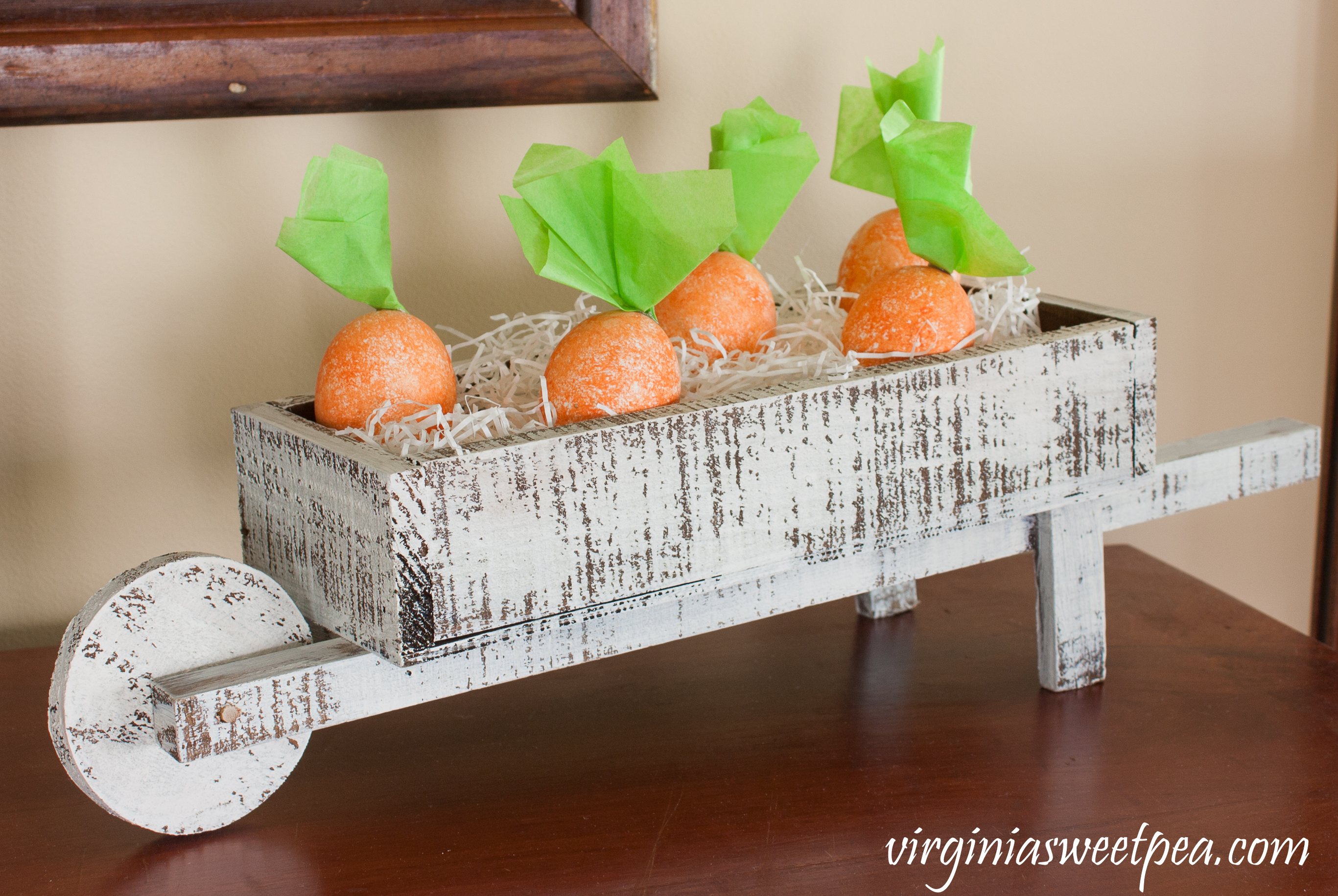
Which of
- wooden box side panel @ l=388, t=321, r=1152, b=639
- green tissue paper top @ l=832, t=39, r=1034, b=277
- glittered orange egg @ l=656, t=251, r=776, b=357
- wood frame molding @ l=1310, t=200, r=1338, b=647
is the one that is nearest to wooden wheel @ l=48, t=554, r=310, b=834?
wooden box side panel @ l=388, t=321, r=1152, b=639

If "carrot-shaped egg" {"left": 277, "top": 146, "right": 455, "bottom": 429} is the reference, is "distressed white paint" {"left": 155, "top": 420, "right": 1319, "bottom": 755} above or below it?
below

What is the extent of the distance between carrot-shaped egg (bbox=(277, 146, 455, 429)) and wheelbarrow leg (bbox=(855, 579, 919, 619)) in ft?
1.17

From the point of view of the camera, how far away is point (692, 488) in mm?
550

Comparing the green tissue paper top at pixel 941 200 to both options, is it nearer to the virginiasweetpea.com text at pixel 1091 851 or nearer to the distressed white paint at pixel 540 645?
the distressed white paint at pixel 540 645

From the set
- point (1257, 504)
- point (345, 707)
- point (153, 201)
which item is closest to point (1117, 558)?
point (1257, 504)

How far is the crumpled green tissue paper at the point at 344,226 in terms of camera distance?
562 millimetres

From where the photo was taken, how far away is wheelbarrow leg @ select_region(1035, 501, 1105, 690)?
0.68 metres

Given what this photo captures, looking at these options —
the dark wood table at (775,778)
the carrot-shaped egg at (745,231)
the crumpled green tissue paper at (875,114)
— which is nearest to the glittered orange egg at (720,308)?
the carrot-shaped egg at (745,231)

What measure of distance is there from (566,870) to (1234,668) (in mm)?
426

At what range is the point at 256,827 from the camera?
0.57 m

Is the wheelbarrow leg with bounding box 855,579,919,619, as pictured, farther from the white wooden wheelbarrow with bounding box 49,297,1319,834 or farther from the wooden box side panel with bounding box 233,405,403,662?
the wooden box side panel with bounding box 233,405,403,662

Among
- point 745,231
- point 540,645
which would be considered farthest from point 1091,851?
point 745,231

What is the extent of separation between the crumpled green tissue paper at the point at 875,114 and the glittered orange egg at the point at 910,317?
0.09 metres

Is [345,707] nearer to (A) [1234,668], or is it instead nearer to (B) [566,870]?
(B) [566,870]
